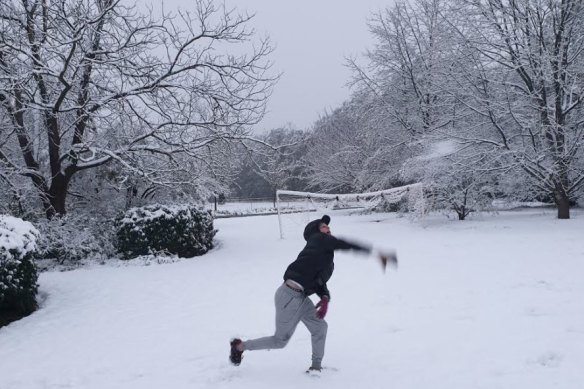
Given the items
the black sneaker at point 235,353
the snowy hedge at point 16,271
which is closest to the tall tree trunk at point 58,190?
the snowy hedge at point 16,271

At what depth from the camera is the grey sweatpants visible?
4.68 metres

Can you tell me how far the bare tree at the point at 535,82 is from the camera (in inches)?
586

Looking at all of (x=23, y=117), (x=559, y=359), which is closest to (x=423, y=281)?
(x=559, y=359)

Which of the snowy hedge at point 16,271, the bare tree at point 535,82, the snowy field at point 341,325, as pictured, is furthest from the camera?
the bare tree at point 535,82

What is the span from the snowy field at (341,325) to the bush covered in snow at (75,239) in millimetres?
741

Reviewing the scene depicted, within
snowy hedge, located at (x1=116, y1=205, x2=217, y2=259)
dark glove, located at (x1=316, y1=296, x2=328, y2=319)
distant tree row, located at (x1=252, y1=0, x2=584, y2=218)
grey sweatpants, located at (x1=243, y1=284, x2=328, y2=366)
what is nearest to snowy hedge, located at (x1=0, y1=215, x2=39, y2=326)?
snowy hedge, located at (x1=116, y1=205, x2=217, y2=259)

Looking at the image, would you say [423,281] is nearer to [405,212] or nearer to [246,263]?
[246,263]

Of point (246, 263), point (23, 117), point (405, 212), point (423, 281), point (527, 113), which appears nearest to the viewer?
point (423, 281)

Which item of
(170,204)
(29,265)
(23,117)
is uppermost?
(23,117)

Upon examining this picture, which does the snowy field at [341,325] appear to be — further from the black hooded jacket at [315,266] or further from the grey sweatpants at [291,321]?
the black hooded jacket at [315,266]

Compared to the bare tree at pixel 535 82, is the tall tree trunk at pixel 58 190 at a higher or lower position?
lower

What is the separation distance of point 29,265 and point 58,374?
311 centimetres

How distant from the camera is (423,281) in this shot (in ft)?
28.3

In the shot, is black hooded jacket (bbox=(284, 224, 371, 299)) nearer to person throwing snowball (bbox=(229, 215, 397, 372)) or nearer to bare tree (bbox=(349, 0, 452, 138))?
person throwing snowball (bbox=(229, 215, 397, 372))
